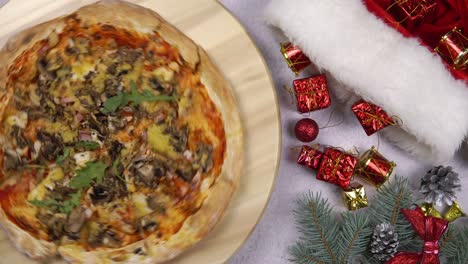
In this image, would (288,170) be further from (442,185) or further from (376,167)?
(442,185)

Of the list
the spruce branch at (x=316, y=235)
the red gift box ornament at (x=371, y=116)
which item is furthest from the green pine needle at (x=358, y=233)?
the red gift box ornament at (x=371, y=116)

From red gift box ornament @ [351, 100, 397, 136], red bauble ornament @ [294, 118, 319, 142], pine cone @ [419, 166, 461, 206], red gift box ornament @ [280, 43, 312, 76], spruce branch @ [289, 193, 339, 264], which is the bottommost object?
spruce branch @ [289, 193, 339, 264]

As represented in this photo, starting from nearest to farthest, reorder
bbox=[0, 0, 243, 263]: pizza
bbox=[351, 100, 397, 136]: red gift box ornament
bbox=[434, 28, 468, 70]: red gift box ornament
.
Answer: bbox=[0, 0, 243, 263]: pizza < bbox=[434, 28, 468, 70]: red gift box ornament < bbox=[351, 100, 397, 136]: red gift box ornament

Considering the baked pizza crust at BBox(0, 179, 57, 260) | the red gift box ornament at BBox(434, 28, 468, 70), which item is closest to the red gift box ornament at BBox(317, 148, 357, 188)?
the red gift box ornament at BBox(434, 28, 468, 70)

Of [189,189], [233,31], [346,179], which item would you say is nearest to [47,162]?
[189,189]

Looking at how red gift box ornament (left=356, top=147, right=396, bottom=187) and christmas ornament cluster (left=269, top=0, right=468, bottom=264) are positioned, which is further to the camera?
red gift box ornament (left=356, top=147, right=396, bottom=187)

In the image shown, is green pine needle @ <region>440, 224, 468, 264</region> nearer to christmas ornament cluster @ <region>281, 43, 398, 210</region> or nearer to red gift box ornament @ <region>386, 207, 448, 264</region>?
red gift box ornament @ <region>386, 207, 448, 264</region>

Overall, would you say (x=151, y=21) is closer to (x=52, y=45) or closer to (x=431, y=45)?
(x=52, y=45)
